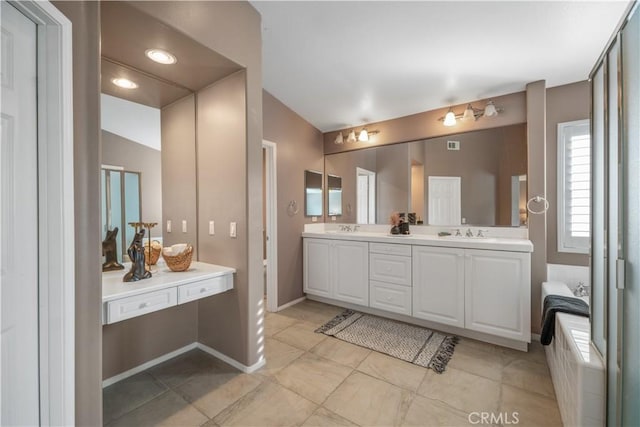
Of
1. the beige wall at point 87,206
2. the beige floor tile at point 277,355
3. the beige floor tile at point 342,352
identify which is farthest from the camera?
the beige floor tile at point 342,352

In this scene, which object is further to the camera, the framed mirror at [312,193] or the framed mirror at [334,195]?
the framed mirror at [334,195]

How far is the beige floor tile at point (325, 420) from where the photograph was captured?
5.23 ft

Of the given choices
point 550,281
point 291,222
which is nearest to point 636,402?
point 550,281

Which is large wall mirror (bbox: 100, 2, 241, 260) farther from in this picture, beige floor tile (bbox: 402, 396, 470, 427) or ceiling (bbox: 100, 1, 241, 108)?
beige floor tile (bbox: 402, 396, 470, 427)

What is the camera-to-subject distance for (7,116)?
97 cm

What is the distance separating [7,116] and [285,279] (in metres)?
2.83

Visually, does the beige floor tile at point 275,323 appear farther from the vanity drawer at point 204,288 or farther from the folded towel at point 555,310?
the folded towel at point 555,310

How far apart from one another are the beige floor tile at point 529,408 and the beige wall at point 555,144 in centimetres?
132

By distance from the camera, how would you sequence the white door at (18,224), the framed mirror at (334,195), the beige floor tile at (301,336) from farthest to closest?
the framed mirror at (334,195) < the beige floor tile at (301,336) < the white door at (18,224)

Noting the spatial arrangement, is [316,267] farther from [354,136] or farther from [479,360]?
[479,360]

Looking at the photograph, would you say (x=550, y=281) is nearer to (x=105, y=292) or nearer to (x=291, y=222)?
(x=291, y=222)

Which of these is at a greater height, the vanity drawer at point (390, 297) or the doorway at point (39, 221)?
the doorway at point (39, 221)

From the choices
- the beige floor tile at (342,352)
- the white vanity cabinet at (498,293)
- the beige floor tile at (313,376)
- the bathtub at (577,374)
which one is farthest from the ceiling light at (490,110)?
the beige floor tile at (313,376)

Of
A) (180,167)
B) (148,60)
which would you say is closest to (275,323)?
(180,167)
